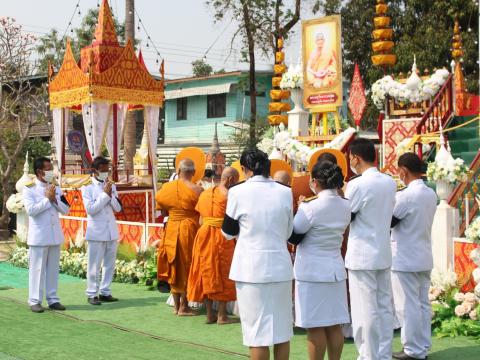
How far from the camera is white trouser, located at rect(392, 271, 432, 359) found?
6066mm

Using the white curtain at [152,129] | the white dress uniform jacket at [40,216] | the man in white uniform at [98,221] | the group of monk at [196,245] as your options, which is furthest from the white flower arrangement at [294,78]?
the white dress uniform jacket at [40,216]

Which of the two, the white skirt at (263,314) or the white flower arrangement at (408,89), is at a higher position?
the white flower arrangement at (408,89)

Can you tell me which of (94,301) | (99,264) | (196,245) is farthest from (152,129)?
(196,245)

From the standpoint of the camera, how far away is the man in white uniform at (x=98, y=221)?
29.1ft

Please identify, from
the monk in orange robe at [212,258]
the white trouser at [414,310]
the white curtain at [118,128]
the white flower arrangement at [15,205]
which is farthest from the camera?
the white curtain at [118,128]

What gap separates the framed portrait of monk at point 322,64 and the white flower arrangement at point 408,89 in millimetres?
1031

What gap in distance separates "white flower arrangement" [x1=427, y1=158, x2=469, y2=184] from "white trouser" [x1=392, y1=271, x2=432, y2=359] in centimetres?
201

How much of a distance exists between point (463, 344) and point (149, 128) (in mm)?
10725

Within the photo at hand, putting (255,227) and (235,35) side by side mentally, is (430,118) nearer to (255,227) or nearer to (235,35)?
(255,227)

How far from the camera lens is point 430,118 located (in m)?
12.7

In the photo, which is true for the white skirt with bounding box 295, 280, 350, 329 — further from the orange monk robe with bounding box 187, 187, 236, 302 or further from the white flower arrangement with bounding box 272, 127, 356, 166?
the white flower arrangement with bounding box 272, 127, 356, 166

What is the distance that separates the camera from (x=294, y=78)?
14.6m

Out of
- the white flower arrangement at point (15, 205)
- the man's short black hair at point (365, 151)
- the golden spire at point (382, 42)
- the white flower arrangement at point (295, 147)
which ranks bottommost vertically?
the white flower arrangement at point (15, 205)

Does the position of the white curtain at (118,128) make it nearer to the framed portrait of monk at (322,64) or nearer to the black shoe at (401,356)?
the framed portrait of monk at (322,64)
